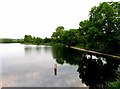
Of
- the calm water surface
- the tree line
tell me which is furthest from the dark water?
the tree line

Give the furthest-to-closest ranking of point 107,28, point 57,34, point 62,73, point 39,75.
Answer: point 57,34 → point 107,28 → point 62,73 → point 39,75

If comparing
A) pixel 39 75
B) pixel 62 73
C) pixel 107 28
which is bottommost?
pixel 39 75

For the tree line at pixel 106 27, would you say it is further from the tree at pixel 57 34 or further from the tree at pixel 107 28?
the tree at pixel 57 34

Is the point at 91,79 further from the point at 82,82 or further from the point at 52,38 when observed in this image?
the point at 52,38

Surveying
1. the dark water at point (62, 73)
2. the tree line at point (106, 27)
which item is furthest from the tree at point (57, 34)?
the dark water at point (62, 73)

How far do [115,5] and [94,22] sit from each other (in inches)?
227

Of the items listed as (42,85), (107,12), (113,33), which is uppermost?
(107,12)

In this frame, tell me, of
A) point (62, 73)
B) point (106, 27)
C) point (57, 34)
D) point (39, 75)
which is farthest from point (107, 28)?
point (57, 34)

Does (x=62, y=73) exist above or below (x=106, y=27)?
below

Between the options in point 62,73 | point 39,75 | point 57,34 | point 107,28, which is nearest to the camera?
point 39,75

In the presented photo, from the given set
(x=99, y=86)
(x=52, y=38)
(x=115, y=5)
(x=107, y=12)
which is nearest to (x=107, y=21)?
(x=107, y=12)

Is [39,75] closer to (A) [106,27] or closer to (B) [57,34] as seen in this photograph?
(A) [106,27]

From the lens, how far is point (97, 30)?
46.0 m

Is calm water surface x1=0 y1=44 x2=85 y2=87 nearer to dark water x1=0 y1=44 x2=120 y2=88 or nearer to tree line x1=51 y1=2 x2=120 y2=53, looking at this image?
dark water x1=0 y1=44 x2=120 y2=88
